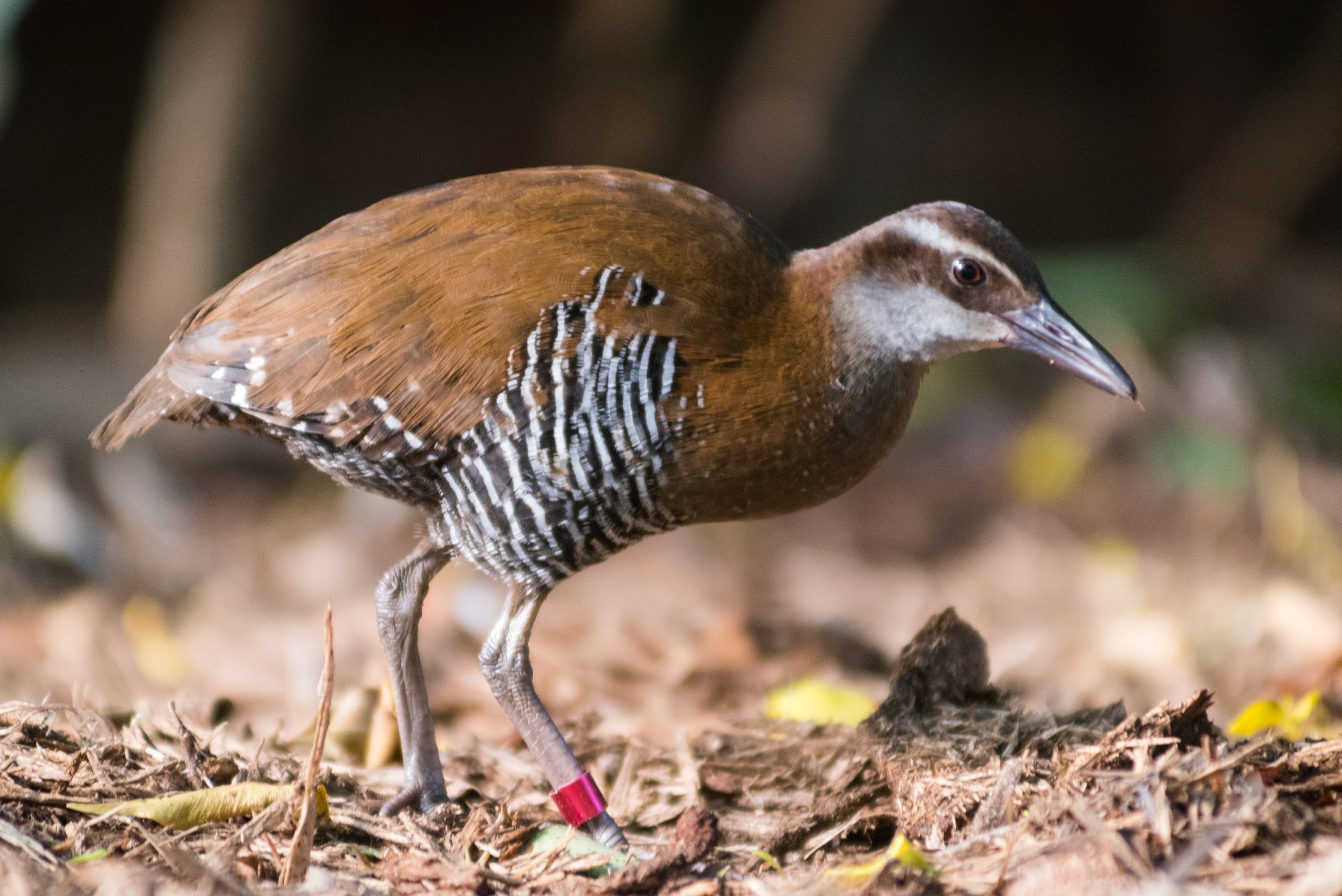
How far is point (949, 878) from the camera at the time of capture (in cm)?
289

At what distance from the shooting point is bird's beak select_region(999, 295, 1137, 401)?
371 centimetres

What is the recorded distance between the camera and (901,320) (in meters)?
3.82

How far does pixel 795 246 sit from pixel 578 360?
312 inches

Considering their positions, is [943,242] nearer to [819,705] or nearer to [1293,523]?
[819,705]

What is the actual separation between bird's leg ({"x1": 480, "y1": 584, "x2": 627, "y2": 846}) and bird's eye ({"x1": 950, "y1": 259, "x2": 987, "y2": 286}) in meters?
1.48

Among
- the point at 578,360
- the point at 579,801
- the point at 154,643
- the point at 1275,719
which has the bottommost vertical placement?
the point at 154,643

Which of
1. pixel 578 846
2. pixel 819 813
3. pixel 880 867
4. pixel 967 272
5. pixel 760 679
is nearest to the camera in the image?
pixel 880 867

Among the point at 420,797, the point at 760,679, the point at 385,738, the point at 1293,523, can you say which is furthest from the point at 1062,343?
the point at 1293,523

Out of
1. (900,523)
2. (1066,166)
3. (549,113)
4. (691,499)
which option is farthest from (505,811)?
(1066,166)

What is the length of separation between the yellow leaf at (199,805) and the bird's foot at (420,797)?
0.42 m

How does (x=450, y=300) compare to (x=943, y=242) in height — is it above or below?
below

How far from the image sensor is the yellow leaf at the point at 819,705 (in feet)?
14.5

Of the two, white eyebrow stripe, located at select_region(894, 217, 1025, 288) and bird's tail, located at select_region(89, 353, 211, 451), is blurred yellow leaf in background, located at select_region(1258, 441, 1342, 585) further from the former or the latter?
bird's tail, located at select_region(89, 353, 211, 451)

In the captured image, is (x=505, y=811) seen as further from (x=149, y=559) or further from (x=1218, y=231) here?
(x=1218, y=231)
